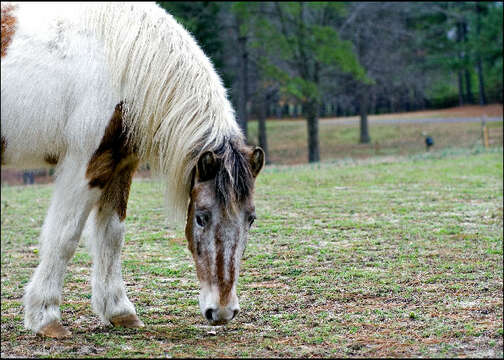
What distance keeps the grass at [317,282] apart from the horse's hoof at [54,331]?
0.19ft

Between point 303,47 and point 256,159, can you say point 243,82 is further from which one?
point 256,159

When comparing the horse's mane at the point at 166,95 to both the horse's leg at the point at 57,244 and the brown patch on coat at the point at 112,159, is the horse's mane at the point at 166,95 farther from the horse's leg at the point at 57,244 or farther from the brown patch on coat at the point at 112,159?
the horse's leg at the point at 57,244

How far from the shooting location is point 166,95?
376 cm

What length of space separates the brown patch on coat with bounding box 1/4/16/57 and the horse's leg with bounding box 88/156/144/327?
107 centimetres

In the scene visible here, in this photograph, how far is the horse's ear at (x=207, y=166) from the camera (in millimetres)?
3381

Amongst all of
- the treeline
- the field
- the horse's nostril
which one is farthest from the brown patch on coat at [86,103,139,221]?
the field

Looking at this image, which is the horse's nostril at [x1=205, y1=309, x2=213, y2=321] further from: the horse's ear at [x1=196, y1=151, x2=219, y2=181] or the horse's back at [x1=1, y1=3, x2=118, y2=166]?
the horse's back at [x1=1, y1=3, x2=118, y2=166]

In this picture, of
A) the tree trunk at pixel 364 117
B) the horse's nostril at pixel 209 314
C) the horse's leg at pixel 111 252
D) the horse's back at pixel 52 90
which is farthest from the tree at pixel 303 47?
the horse's nostril at pixel 209 314

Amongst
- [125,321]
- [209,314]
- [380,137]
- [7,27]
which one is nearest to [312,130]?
[380,137]

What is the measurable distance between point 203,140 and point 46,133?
1022 mm

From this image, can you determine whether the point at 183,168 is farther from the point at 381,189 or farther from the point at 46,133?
the point at 381,189

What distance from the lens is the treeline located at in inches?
829

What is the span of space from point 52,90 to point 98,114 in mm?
340

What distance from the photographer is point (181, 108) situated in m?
3.69
